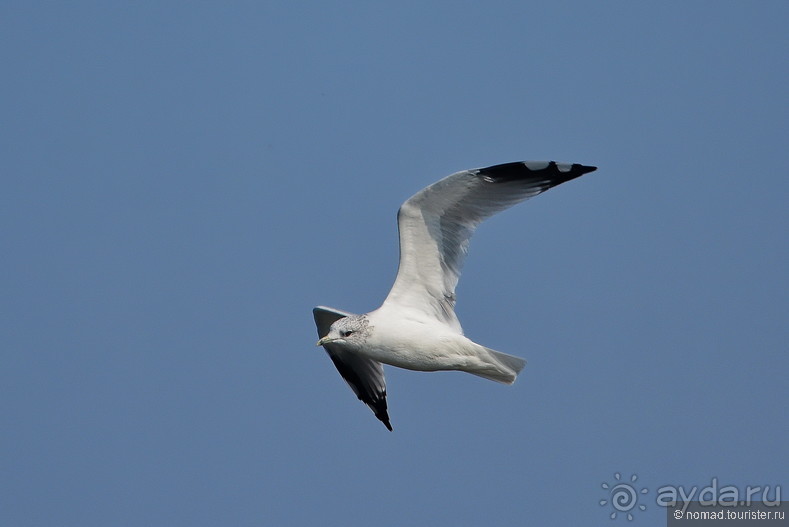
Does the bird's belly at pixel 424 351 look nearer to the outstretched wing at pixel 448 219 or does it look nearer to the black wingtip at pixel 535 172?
the outstretched wing at pixel 448 219

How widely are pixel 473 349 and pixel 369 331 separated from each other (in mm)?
1016

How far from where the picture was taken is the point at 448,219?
10.9 meters

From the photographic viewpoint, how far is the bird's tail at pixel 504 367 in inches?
427

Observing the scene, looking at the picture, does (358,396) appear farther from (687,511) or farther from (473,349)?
(687,511)

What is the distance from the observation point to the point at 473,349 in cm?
1086

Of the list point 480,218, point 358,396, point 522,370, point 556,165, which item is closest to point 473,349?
point 522,370

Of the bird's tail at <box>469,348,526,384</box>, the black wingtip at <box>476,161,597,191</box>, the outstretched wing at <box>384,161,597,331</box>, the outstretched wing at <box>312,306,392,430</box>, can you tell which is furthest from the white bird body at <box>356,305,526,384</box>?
the outstretched wing at <box>312,306,392,430</box>

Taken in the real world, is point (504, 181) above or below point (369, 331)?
above

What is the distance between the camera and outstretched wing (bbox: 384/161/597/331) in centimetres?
1064

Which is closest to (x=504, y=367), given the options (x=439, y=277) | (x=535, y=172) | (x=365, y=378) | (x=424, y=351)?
(x=424, y=351)

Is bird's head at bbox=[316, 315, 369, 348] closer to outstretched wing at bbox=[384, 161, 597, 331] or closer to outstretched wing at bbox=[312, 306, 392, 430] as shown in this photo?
outstretched wing at bbox=[384, 161, 597, 331]

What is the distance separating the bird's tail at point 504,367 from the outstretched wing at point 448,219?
1.70ft

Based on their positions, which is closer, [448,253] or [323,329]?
[448,253]

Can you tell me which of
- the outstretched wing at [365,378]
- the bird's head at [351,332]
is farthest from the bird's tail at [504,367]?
the outstretched wing at [365,378]
